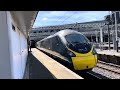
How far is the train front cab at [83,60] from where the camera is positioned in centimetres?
1317

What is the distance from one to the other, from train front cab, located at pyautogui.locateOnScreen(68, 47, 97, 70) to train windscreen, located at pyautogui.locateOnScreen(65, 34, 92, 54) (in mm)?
229

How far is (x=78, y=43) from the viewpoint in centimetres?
1416

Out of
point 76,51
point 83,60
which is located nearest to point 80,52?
point 76,51

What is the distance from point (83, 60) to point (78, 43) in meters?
1.10

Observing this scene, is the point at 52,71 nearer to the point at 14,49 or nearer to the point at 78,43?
the point at 14,49

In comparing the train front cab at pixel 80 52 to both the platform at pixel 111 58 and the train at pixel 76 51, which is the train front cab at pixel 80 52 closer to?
the train at pixel 76 51

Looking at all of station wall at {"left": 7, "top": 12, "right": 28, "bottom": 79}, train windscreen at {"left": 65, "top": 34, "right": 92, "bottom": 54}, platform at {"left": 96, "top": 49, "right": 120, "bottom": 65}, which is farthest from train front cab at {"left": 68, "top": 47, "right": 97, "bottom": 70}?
platform at {"left": 96, "top": 49, "right": 120, "bottom": 65}

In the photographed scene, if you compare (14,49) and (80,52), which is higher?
(14,49)

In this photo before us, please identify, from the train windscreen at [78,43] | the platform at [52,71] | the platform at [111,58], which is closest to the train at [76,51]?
the train windscreen at [78,43]

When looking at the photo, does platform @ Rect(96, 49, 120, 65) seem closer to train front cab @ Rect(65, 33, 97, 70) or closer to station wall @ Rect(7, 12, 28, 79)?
train front cab @ Rect(65, 33, 97, 70)
